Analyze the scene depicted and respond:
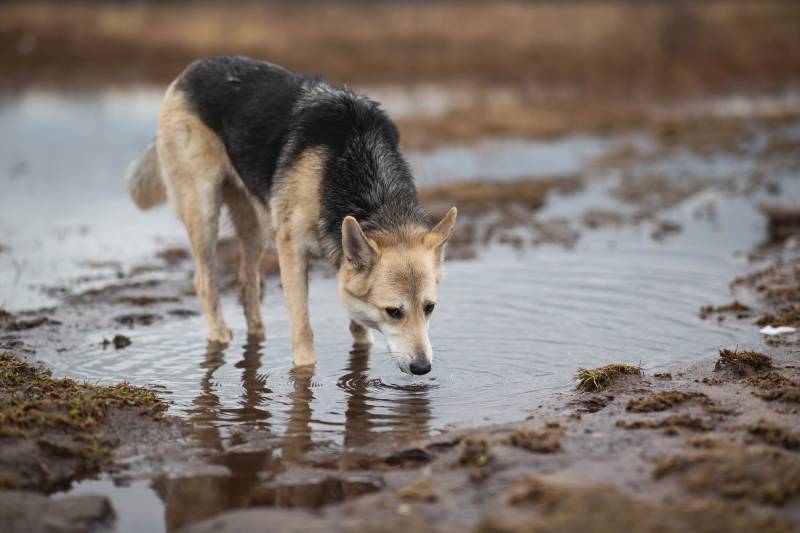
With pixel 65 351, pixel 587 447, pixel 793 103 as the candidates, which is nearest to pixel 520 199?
pixel 65 351

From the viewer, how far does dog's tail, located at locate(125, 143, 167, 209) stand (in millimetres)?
8648

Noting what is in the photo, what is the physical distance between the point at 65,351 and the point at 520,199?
834 cm

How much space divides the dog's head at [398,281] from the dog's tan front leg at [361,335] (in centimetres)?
122

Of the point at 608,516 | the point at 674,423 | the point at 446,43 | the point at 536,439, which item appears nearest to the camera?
the point at 608,516

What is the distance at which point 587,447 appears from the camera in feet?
16.2

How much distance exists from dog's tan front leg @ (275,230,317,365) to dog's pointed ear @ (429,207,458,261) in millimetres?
1223

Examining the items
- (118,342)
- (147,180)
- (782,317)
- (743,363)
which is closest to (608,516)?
(743,363)

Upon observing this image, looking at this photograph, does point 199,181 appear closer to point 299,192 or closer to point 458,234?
point 299,192

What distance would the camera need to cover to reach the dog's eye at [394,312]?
5.92 m

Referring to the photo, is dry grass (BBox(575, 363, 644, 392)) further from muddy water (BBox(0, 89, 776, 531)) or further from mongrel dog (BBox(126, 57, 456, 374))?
→ mongrel dog (BBox(126, 57, 456, 374))

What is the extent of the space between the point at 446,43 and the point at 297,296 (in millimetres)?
29948

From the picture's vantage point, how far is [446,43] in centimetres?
3522

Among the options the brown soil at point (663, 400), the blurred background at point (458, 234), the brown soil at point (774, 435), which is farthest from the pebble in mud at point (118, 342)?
the brown soil at point (774, 435)

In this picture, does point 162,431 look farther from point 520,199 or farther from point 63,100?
point 63,100
